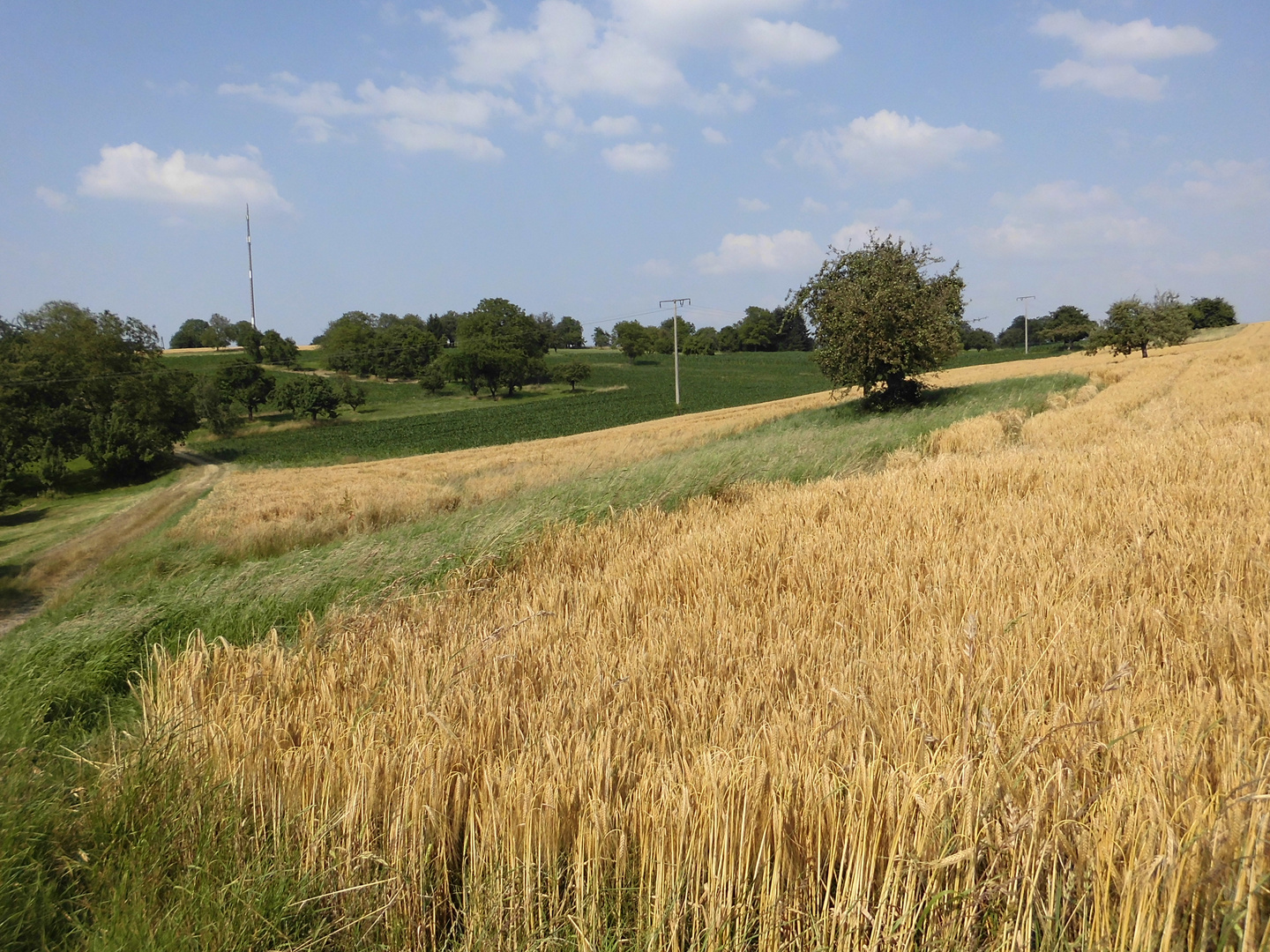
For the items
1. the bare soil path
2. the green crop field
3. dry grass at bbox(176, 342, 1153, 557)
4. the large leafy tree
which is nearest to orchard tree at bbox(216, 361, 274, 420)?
the green crop field

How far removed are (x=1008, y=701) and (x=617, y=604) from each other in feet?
8.00

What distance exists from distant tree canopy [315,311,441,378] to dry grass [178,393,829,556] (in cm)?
6244

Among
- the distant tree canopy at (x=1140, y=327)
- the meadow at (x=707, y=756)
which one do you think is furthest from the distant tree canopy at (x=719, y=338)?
the meadow at (x=707, y=756)

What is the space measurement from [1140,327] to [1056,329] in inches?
2737

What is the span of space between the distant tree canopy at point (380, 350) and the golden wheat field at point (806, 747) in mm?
101157

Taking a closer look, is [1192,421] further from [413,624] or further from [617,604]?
[413,624]

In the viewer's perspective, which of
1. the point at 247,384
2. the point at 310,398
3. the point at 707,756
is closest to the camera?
the point at 707,756

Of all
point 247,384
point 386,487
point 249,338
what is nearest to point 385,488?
point 386,487

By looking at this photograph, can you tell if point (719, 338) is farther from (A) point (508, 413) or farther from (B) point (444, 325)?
(A) point (508, 413)

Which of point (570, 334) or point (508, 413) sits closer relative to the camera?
point (508, 413)

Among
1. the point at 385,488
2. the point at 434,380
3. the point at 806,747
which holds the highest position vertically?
the point at 434,380

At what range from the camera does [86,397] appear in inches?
1892

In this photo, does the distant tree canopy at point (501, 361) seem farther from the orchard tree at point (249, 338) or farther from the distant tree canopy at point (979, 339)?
the distant tree canopy at point (979, 339)

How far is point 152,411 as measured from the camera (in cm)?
4878
